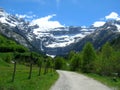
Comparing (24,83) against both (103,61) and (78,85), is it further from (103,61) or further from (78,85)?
(103,61)

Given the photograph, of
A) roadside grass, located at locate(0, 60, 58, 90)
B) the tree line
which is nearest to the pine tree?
the tree line

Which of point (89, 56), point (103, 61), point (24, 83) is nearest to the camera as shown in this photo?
point (24, 83)

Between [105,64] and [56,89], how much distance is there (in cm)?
6971

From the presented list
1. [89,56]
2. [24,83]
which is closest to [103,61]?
[89,56]

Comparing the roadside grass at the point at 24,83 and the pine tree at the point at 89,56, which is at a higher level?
the pine tree at the point at 89,56

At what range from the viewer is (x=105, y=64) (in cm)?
10000

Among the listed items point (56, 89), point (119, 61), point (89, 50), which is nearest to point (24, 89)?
point (56, 89)

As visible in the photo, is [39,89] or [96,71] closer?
[39,89]

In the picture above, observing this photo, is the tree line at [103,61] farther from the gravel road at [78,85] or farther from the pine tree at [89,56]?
the gravel road at [78,85]

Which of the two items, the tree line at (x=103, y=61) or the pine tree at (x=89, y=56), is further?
the pine tree at (x=89, y=56)

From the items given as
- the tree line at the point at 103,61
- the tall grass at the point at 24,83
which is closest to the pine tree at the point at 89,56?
the tree line at the point at 103,61

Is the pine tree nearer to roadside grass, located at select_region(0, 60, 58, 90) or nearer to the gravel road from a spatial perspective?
the gravel road

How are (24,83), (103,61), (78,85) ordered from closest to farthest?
(24,83) < (78,85) < (103,61)

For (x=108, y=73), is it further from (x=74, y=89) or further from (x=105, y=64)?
(x=74, y=89)
